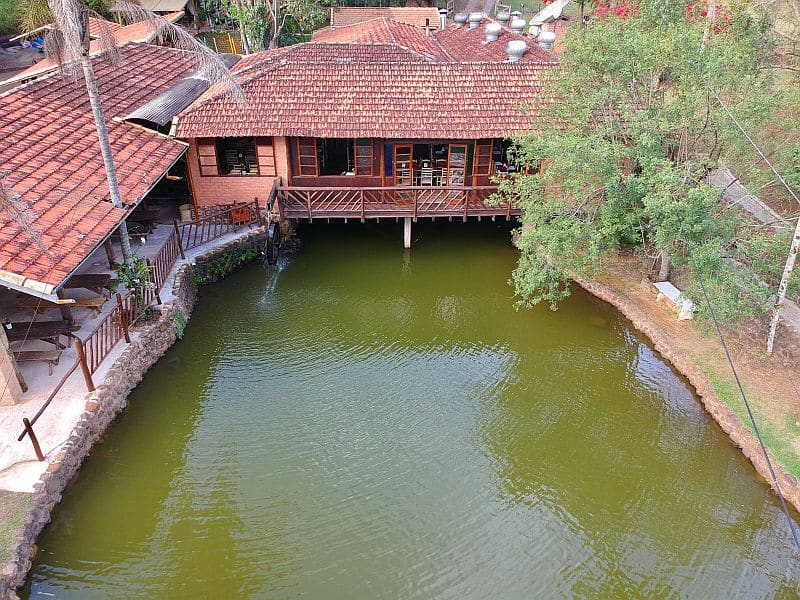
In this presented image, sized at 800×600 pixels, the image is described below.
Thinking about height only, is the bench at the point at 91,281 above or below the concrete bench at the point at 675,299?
above

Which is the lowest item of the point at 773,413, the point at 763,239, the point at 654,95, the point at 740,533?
the point at 740,533

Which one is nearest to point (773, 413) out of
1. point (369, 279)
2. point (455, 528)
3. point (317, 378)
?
point (455, 528)

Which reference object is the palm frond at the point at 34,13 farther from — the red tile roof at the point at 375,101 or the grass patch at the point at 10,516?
the grass patch at the point at 10,516

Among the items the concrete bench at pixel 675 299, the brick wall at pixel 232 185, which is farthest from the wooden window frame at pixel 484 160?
the concrete bench at pixel 675 299

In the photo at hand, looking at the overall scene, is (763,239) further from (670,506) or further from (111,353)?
(111,353)

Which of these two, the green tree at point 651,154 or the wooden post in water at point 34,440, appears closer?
the wooden post in water at point 34,440

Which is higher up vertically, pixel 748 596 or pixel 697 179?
pixel 697 179

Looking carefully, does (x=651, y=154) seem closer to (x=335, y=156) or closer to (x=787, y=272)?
(x=787, y=272)
